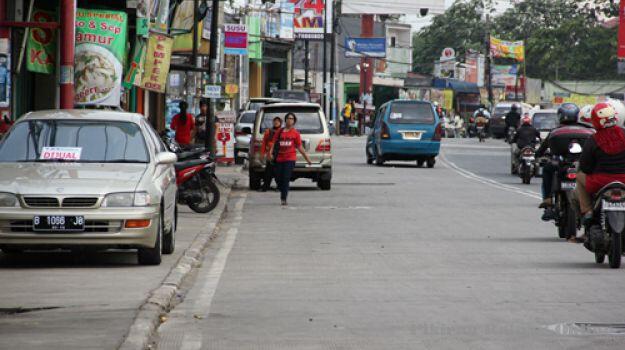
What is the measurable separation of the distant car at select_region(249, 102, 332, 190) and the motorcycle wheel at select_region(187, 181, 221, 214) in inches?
283

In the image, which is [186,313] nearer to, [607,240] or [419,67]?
[607,240]

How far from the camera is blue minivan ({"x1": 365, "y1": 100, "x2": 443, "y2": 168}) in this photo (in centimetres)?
4109

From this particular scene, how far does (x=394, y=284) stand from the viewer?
1294 cm

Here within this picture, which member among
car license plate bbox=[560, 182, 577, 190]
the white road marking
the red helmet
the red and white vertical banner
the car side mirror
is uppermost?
the red and white vertical banner

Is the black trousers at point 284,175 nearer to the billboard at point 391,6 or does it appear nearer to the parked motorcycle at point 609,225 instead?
the parked motorcycle at point 609,225

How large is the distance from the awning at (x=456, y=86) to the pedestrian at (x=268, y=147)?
7569cm

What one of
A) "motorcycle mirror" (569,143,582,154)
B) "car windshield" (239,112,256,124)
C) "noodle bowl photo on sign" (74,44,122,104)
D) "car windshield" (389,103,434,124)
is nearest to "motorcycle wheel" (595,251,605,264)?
"motorcycle mirror" (569,143,582,154)

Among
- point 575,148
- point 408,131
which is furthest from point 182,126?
point 575,148

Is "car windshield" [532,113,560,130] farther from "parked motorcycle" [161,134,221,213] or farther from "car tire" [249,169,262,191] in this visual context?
"parked motorcycle" [161,134,221,213]

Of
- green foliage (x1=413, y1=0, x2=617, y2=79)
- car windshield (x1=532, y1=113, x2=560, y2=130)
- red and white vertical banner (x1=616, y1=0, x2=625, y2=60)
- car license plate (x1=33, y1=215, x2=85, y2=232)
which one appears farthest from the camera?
green foliage (x1=413, y1=0, x2=617, y2=79)

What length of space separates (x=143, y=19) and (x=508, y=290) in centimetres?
1792

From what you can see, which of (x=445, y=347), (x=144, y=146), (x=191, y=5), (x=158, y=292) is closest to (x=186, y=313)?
(x=158, y=292)

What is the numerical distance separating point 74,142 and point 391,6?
7842 centimetres

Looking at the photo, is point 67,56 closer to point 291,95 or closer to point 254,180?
point 254,180
